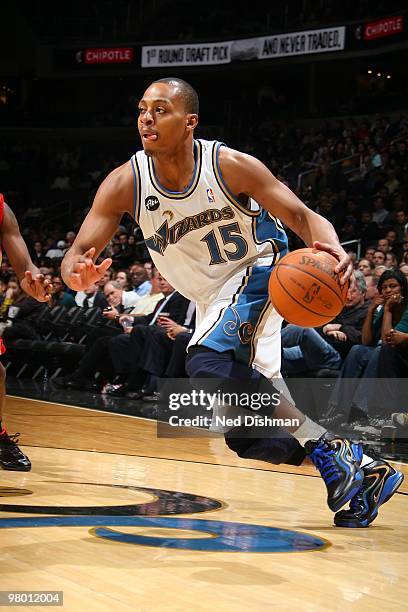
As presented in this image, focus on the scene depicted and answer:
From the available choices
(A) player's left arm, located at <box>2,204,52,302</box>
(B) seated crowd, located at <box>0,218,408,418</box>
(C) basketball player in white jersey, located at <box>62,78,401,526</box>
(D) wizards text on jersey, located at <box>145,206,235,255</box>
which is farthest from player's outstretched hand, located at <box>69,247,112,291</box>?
(B) seated crowd, located at <box>0,218,408,418</box>

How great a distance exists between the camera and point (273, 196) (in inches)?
153

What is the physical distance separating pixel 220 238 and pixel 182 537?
1341 mm

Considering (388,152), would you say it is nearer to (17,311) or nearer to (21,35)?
(17,311)

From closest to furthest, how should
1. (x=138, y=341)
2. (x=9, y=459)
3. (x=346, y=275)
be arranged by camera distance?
(x=346, y=275), (x=9, y=459), (x=138, y=341)

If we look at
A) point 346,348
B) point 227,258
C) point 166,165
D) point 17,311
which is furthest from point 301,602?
point 17,311

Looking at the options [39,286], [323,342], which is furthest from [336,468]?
[323,342]

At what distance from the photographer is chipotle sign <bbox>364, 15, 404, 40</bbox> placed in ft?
59.5

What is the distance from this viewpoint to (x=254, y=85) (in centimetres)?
2453

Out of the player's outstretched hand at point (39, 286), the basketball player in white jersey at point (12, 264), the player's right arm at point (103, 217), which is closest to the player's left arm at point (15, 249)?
the basketball player in white jersey at point (12, 264)

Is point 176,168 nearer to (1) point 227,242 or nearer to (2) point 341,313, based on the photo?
(1) point 227,242

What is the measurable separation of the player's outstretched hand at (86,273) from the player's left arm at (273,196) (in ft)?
2.65

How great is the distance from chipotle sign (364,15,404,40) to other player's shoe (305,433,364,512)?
1579 centimetres

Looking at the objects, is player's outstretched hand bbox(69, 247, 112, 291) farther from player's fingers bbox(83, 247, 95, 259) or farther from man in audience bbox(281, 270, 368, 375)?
man in audience bbox(281, 270, 368, 375)

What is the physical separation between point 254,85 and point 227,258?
21273mm
